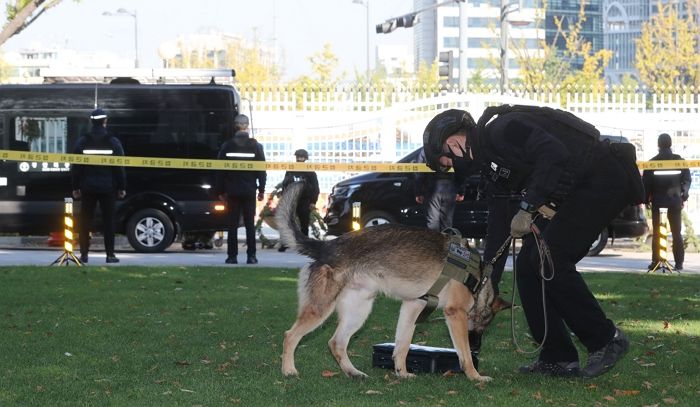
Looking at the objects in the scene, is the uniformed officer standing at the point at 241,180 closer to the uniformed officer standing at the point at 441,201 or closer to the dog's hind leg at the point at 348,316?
the uniformed officer standing at the point at 441,201

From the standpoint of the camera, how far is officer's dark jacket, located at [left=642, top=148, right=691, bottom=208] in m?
15.1

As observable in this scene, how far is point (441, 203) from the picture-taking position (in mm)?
14406

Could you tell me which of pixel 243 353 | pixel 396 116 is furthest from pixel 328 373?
pixel 396 116

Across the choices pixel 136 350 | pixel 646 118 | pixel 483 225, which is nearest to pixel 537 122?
pixel 136 350

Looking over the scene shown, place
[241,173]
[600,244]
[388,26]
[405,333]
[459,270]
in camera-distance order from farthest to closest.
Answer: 1. [388,26]
2. [600,244]
3. [241,173]
4. [405,333]
5. [459,270]

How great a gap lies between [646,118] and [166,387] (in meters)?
19.6

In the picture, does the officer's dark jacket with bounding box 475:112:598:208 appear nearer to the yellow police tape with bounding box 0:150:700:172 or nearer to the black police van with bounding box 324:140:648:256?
the yellow police tape with bounding box 0:150:700:172

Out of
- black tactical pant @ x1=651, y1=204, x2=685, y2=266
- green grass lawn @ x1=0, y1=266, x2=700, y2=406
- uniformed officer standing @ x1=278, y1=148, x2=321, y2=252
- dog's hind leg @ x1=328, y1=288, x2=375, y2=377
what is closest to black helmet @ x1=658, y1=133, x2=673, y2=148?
black tactical pant @ x1=651, y1=204, x2=685, y2=266

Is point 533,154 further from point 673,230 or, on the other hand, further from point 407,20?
point 407,20

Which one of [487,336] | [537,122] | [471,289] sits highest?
[537,122]

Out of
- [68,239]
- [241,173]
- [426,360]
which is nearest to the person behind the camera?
[426,360]

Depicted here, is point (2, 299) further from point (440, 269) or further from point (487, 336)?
point (440, 269)

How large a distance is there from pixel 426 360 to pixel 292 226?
45.7 inches

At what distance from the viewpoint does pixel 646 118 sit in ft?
80.3
